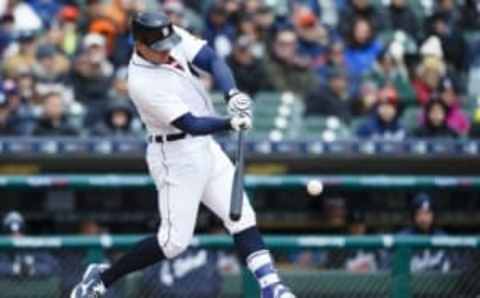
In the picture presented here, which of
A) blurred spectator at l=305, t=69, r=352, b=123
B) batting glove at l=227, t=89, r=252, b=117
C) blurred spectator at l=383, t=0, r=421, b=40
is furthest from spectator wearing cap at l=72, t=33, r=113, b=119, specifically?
batting glove at l=227, t=89, r=252, b=117

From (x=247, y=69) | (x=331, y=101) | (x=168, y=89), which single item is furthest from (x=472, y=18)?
(x=168, y=89)

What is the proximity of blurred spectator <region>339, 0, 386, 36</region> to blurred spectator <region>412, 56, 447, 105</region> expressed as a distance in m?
0.75

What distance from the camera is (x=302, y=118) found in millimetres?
12312

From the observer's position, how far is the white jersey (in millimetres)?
8617

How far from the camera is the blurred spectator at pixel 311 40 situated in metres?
13.0

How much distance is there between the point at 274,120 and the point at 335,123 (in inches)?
16.7

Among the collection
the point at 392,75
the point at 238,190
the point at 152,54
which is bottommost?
the point at 392,75

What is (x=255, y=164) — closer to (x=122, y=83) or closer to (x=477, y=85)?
(x=122, y=83)

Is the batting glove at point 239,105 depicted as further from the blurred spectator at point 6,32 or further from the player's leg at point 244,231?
the blurred spectator at point 6,32

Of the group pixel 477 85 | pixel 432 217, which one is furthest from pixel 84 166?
pixel 477 85

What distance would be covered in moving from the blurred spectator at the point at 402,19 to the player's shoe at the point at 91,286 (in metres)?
5.05

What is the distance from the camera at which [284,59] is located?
499 inches

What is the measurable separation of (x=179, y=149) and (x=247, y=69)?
12.4ft

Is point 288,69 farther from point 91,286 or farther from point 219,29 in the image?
point 91,286
